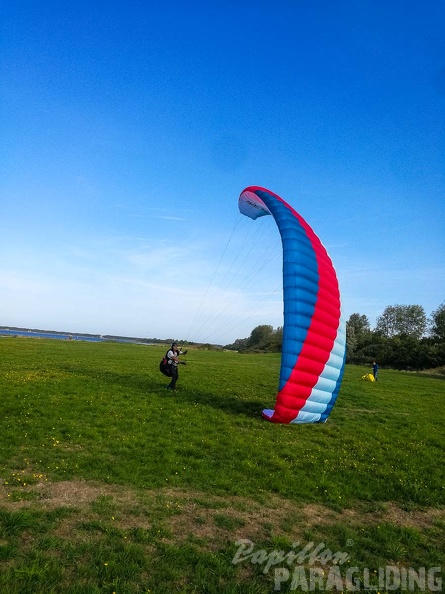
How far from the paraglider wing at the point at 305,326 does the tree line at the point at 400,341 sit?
189 ft

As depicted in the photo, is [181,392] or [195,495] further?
[181,392]

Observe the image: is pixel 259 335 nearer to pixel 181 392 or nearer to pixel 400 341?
pixel 400 341

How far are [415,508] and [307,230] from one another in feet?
33.6

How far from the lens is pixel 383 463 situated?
11250mm

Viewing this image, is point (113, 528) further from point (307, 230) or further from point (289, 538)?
point (307, 230)

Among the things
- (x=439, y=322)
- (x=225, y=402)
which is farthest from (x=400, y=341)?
(x=225, y=402)

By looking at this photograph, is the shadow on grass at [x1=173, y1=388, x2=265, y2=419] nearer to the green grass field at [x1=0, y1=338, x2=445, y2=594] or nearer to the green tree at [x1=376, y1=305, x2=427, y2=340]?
the green grass field at [x1=0, y1=338, x2=445, y2=594]

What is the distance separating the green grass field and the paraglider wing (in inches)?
43.3

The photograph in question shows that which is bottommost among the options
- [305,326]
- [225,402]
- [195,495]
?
[195,495]

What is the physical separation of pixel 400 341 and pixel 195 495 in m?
73.4

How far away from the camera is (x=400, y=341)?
72.9 m

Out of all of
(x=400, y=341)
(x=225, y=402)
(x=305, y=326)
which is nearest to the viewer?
(x=305, y=326)

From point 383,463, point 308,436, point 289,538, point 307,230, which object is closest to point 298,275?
point 307,230

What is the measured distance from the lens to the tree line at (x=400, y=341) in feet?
218
